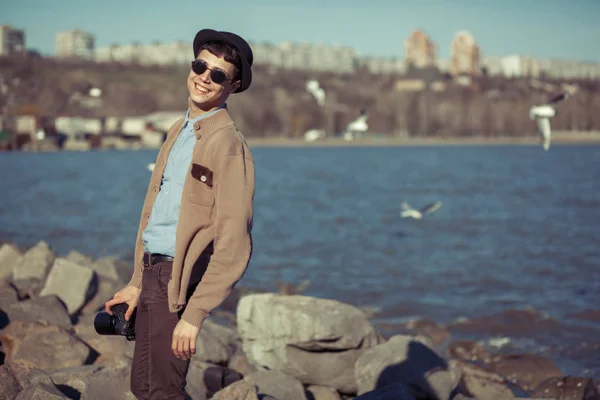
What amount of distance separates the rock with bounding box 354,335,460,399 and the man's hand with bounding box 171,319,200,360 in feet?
11.7

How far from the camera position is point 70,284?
30.0 ft

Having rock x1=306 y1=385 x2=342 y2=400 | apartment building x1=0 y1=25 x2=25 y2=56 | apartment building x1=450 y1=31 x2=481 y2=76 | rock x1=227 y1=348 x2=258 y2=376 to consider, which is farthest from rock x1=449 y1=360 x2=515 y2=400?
apartment building x1=450 y1=31 x2=481 y2=76

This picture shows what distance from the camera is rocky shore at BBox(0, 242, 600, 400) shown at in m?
5.88

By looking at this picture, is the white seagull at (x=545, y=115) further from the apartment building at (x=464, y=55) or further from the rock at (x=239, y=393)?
the apartment building at (x=464, y=55)

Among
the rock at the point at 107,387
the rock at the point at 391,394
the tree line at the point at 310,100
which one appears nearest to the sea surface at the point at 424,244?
the rock at the point at 391,394

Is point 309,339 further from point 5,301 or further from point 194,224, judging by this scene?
point 194,224

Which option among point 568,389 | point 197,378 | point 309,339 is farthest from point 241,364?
point 568,389

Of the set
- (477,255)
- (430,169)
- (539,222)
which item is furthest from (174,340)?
(430,169)

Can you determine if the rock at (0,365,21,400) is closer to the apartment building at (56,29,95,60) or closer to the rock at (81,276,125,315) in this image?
the rock at (81,276,125,315)

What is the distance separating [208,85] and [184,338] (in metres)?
1.10

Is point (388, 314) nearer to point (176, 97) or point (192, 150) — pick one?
point (192, 150)

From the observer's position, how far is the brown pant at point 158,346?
12.5 feet

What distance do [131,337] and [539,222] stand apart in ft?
95.2

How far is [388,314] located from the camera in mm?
13523
